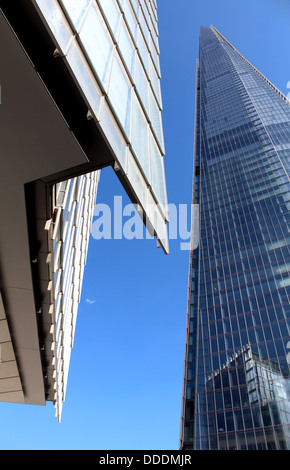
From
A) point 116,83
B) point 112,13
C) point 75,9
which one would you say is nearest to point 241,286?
point 112,13

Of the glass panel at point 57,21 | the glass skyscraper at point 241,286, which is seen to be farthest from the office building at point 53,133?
the glass skyscraper at point 241,286

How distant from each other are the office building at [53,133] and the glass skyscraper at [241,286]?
48407mm

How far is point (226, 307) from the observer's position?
6412cm

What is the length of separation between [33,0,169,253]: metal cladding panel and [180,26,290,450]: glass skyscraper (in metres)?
49.2

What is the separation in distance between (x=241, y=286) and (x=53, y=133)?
2522 inches

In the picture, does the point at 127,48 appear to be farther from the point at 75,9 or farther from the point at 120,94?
the point at 75,9

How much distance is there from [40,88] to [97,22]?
335 cm

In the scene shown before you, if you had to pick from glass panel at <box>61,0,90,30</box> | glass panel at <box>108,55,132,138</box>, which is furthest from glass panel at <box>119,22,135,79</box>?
glass panel at <box>61,0,90,30</box>

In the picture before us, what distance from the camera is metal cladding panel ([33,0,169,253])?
5.49 metres

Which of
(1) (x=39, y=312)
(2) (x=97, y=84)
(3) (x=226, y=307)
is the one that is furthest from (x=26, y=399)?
(3) (x=226, y=307)

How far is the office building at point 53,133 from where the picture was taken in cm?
512

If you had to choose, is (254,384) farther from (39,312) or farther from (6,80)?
(6,80)

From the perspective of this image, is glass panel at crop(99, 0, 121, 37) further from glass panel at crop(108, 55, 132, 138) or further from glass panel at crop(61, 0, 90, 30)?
glass panel at crop(61, 0, 90, 30)

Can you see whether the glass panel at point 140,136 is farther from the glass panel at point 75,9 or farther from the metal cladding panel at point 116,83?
the glass panel at point 75,9
